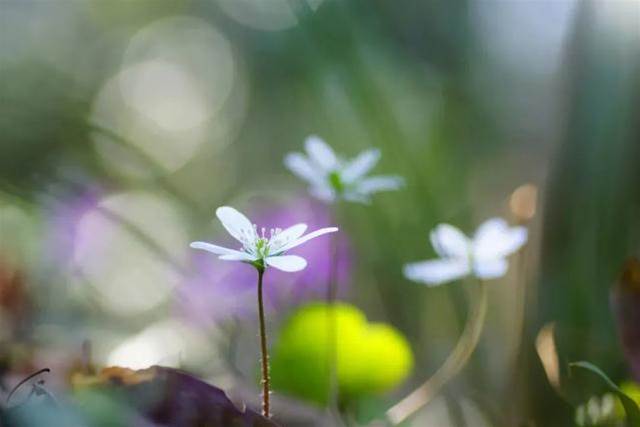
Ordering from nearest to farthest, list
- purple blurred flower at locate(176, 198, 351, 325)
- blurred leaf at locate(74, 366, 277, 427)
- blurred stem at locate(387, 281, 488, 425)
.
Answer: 1. blurred leaf at locate(74, 366, 277, 427)
2. blurred stem at locate(387, 281, 488, 425)
3. purple blurred flower at locate(176, 198, 351, 325)

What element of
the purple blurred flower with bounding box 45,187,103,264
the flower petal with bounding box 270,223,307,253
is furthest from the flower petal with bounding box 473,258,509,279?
the purple blurred flower with bounding box 45,187,103,264

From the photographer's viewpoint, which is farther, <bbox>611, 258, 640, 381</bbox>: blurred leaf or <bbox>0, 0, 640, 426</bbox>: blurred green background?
<bbox>0, 0, 640, 426</bbox>: blurred green background

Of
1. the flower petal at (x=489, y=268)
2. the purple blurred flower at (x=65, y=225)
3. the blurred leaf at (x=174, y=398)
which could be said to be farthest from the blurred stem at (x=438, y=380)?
the purple blurred flower at (x=65, y=225)

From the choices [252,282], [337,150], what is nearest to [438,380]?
[252,282]

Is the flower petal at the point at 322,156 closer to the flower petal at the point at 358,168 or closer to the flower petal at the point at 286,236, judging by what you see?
the flower petal at the point at 358,168

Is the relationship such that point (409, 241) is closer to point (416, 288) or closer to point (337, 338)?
point (416, 288)

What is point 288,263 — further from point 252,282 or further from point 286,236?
point 252,282

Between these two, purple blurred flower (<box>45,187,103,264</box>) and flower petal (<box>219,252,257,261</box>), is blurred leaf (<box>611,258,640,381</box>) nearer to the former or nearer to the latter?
flower petal (<box>219,252,257,261</box>)
